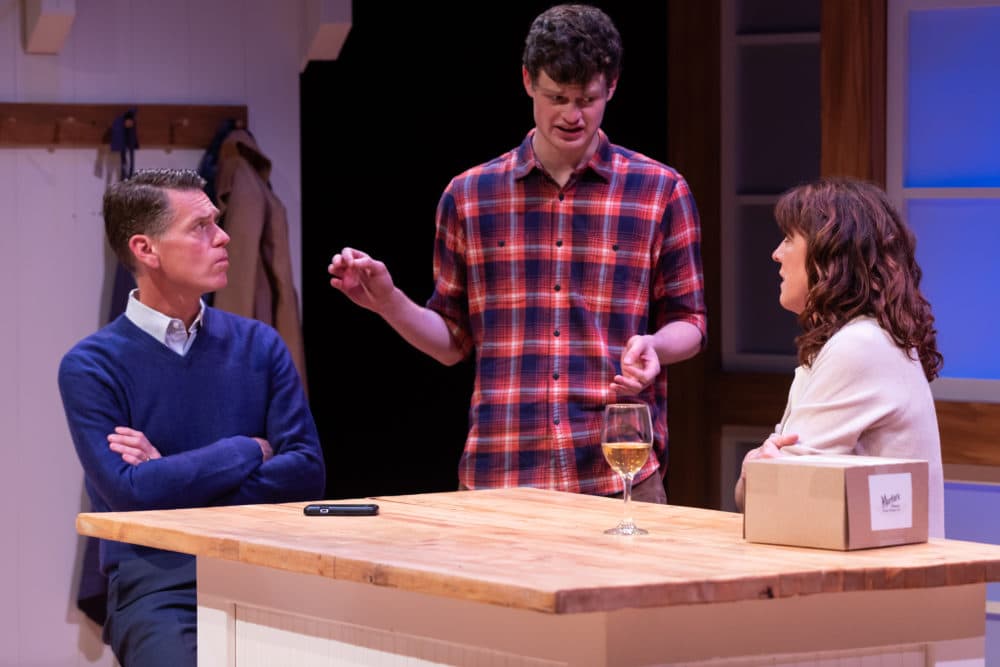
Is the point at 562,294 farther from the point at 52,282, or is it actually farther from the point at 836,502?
the point at 52,282

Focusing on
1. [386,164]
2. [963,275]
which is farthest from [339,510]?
[386,164]

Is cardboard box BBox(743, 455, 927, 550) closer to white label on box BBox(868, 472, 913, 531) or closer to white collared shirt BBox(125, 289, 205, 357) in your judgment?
white label on box BBox(868, 472, 913, 531)

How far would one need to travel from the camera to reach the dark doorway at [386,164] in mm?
5676

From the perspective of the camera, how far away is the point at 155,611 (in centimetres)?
306

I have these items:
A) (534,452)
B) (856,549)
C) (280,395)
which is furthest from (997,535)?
(856,549)

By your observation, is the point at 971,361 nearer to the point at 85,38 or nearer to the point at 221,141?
the point at 221,141

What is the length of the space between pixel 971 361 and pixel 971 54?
87 centimetres

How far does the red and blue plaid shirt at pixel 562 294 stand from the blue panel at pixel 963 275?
4.48 feet

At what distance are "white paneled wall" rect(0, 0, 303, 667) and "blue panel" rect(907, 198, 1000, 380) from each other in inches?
89.5

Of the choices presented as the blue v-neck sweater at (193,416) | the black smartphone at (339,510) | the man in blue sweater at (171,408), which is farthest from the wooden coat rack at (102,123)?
the black smartphone at (339,510)

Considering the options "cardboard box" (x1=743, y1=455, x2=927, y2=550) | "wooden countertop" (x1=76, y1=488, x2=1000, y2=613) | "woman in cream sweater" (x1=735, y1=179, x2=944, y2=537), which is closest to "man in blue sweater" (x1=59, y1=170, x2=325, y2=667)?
"wooden countertop" (x1=76, y1=488, x2=1000, y2=613)

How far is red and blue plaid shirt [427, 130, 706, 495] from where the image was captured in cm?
326

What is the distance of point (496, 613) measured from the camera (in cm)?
204

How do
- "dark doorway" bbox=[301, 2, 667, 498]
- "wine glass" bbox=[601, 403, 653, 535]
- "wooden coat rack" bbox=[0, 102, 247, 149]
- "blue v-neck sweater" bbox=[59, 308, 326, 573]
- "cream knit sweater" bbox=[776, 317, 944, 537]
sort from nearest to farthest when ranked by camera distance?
"wine glass" bbox=[601, 403, 653, 535]
"cream knit sweater" bbox=[776, 317, 944, 537]
"blue v-neck sweater" bbox=[59, 308, 326, 573]
"wooden coat rack" bbox=[0, 102, 247, 149]
"dark doorway" bbox=[301, 2, 667, 498]
